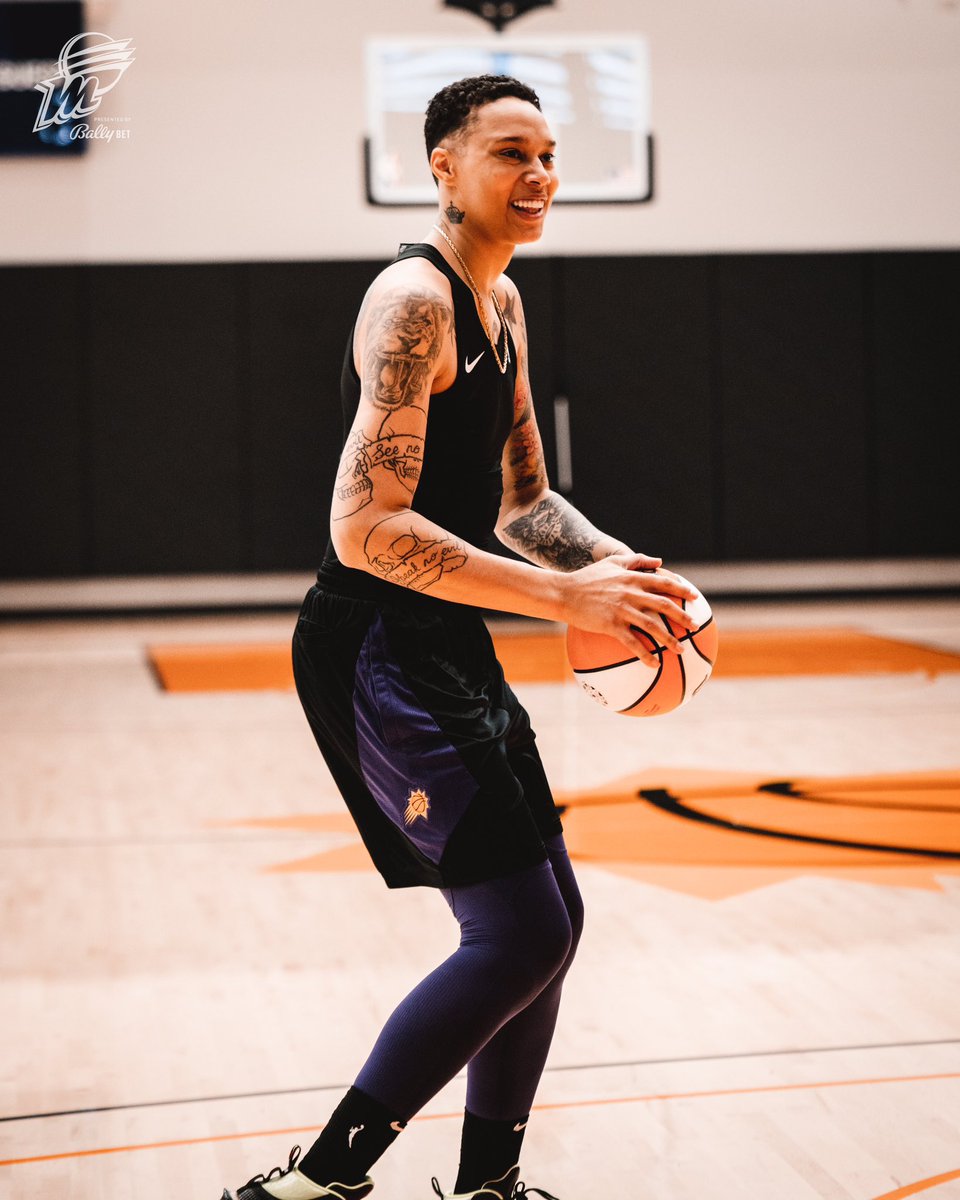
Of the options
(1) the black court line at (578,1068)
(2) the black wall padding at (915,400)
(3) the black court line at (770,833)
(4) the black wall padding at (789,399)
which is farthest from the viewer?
(2) the black wall padding at (915,400)

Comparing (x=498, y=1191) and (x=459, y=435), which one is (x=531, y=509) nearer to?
(x=459, y=435)

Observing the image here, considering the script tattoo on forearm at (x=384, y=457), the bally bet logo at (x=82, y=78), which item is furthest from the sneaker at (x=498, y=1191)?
the bally bet logo at (x=82, y=78)

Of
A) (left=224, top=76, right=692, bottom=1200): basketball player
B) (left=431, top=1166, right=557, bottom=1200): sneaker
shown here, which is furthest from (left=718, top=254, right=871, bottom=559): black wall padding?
(left=431, top=1166, right=557, bottom=1200): sneaker

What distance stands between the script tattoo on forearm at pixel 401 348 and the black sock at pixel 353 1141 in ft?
2.68

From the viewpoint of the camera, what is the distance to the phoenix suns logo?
1.69 meters

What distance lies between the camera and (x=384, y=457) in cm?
164

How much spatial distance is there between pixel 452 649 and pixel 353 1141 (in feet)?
1.95

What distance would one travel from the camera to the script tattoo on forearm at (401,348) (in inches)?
64.4

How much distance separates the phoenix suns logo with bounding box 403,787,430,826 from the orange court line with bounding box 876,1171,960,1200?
0.84m

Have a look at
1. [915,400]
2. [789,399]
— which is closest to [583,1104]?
[789,399]

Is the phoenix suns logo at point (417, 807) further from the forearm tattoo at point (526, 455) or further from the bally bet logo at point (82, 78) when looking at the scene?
the bally bet logo at point (82, 78)

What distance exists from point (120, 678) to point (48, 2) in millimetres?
5329

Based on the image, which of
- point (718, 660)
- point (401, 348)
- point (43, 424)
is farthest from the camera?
point (43, 424)

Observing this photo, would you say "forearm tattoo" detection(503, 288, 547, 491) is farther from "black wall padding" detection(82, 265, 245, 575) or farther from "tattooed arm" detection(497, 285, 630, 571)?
"black wall padding" detection(82, 265, 245, 575)
